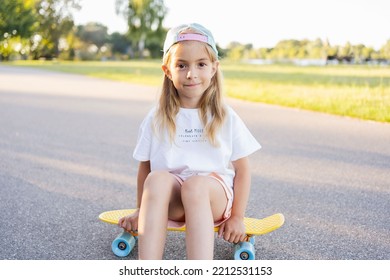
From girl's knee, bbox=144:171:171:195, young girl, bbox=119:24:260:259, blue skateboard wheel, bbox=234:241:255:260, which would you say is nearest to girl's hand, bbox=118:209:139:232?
young girl, bbox=119:24:260:259

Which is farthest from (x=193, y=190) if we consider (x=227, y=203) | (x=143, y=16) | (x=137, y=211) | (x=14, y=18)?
(x=143, y=16)

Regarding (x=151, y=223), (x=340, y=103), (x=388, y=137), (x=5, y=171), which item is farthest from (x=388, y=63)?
(x=151, y=223)

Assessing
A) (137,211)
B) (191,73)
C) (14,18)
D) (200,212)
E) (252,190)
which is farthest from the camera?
(14,18)

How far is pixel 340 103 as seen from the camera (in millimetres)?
7500

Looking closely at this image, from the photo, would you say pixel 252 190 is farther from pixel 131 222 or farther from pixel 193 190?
pixel 193 190

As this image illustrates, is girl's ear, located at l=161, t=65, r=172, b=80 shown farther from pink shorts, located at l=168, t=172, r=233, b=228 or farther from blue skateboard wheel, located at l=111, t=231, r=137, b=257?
blue skateboard wheel, located at l=111, t=231, r=137, b=257

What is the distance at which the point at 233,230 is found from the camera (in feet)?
6.97

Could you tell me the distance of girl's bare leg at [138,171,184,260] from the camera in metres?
1.87

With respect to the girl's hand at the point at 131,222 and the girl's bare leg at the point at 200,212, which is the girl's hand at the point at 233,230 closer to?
the girl's bare leg at the point at 200,212

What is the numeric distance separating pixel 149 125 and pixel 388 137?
354 cm

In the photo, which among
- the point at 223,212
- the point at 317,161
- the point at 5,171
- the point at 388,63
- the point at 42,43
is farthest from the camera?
the point at 42,43

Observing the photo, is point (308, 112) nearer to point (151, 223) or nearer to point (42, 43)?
point (151, 223)

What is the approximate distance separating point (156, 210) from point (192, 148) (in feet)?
1.15
